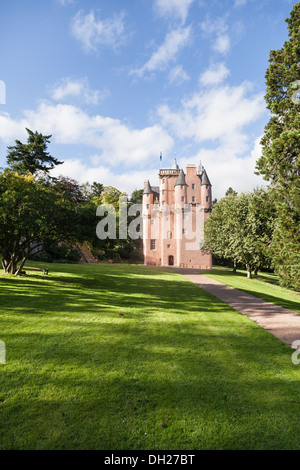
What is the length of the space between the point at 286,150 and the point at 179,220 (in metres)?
30.5

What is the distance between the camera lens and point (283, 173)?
11680 mm

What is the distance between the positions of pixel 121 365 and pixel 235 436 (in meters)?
2.56

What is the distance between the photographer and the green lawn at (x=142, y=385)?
131 inches

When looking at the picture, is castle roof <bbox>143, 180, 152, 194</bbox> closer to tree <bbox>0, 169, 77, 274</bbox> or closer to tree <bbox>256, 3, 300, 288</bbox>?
tree <bbox>0, 169, 77, 274</bbox>

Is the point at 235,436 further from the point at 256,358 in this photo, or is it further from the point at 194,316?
the point at 194,316

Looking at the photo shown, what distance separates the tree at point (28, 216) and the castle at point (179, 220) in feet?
93.0

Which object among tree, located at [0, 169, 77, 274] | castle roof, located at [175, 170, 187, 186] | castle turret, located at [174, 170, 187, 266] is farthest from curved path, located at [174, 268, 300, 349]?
castle roof, located at [175, 170, 187, 186]

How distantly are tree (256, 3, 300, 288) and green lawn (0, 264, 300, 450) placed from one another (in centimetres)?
488

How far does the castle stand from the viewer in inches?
1636

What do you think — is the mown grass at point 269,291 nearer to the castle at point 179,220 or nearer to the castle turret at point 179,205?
the castle at point 179,220

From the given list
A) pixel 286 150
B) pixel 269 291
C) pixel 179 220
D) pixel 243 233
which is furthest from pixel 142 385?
pixel 179 220

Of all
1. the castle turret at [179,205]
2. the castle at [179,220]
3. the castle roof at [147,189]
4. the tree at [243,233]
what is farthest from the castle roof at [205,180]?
the castle roof at [147,189]

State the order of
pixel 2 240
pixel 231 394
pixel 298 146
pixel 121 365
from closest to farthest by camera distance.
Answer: pixel 231 394 < pixel 121 365 < pixel 298 146 < pixel 2 240

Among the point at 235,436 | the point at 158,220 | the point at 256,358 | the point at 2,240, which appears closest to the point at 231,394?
the point at 235,436
